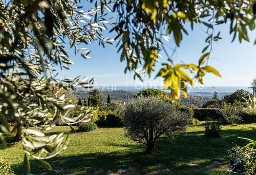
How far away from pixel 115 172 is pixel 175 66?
11.7m

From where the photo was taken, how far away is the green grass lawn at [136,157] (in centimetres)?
1310

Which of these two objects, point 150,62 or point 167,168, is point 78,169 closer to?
point 167,168

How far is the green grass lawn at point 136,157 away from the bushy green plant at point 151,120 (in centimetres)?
119

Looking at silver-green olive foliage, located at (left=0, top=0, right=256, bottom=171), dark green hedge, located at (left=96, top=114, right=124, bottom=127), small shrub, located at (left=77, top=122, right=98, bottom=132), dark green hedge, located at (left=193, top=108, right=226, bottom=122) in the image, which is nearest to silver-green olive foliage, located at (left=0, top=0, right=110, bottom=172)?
silver-green olive foliage, located at (left=0, top=0, right=256, bottom=171)

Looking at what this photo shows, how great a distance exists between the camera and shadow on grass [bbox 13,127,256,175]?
13.0m

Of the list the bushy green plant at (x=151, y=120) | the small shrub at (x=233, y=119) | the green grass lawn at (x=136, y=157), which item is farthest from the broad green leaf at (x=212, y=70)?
the small shrub at (x=233, y=119)

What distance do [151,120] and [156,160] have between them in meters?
1.86

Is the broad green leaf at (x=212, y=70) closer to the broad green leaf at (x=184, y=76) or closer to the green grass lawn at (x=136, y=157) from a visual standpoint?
the broad green leaf at (x=184, y=76)

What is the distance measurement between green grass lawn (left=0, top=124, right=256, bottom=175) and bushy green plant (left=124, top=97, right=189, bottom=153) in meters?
1.19

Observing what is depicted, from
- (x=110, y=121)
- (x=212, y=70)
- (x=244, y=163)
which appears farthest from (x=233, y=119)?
(x=212, y=70)

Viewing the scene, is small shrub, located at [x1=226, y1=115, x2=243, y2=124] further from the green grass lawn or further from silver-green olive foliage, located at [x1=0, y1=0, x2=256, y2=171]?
silver-green olive foliage, located at [x1=0, y1=0, x2=256, y2=171]

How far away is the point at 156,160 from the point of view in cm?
1448

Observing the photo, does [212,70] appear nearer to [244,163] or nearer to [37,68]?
[37,68]

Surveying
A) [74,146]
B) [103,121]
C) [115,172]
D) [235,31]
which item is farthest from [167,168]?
[103,121]
